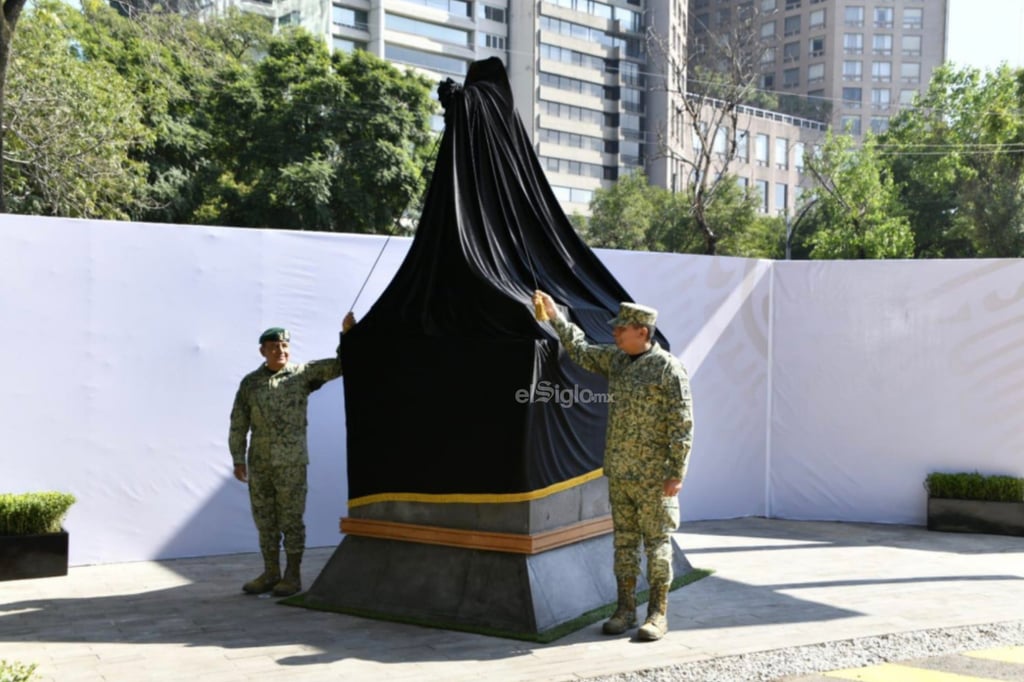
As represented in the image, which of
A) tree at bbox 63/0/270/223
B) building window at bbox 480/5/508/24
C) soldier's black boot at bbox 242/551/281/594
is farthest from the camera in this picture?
building window at bbox 480/5/508/24

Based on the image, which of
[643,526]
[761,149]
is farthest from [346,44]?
[643,526]

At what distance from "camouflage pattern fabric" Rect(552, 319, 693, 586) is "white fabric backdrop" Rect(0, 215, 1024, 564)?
3.79 metres

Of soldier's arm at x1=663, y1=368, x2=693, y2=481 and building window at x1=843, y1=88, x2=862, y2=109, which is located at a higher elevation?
building window at x1=843, y1=88, x2=862, y2=109

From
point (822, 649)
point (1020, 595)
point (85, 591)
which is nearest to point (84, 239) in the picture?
point (85, 591)

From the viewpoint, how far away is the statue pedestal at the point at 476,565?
6551 millimetres

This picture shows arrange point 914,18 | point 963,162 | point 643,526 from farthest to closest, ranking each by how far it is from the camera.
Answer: point 914,18, point 963,162, point 643,526

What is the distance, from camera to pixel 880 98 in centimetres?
9462

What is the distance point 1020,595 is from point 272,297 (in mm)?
6474

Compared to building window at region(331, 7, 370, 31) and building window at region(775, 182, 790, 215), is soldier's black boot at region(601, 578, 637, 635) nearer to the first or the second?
building window at region(331, 7, 370, 31)

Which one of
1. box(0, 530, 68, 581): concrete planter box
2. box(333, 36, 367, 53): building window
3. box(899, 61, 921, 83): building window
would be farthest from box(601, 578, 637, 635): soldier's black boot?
box(899, 61, 921, 83): building window

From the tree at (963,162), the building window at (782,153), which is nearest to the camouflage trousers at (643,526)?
the tree at (963,162)

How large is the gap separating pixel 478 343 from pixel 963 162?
3848 cm

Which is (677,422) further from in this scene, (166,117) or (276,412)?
(166,117)

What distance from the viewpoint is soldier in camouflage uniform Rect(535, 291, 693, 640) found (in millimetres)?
6363
